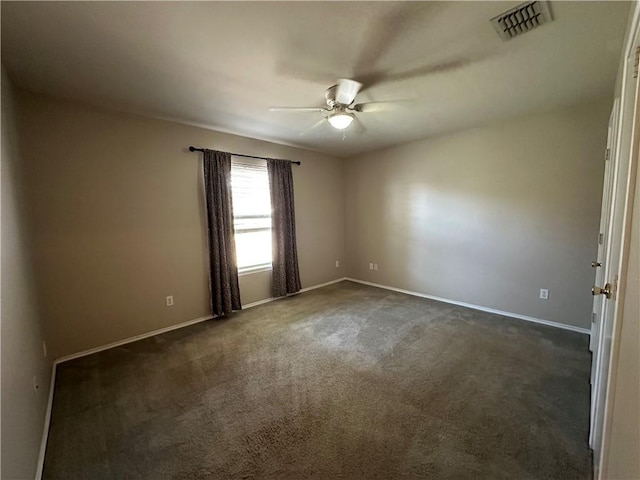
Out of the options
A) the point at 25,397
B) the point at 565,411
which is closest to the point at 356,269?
the point at 565,411

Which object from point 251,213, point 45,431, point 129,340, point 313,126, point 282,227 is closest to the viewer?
point 45,431

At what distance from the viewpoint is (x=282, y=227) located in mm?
4117

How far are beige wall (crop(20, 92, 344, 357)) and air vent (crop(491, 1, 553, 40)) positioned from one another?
301 centimetres

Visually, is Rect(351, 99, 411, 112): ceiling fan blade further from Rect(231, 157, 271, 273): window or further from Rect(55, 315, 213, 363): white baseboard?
Rect(55, 315, 213, 363): white baseboard

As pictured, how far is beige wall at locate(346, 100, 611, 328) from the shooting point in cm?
283

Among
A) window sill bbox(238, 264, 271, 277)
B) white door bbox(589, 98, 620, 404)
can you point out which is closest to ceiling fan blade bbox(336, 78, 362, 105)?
white door bbox(589, 98, 620, 404)

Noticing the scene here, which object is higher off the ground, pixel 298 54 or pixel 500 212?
pixel 298 54

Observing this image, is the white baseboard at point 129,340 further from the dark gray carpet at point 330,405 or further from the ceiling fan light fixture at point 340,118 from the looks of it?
the ceiling fan light fixture at point 340,118

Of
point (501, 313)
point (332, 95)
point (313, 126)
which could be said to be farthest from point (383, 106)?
point (501, 313)

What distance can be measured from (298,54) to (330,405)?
96.5 inches

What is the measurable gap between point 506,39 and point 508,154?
74.8 inches

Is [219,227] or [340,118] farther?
[219,227]

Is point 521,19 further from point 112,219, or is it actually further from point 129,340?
point 129,340

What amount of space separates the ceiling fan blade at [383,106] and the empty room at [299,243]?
46mm
